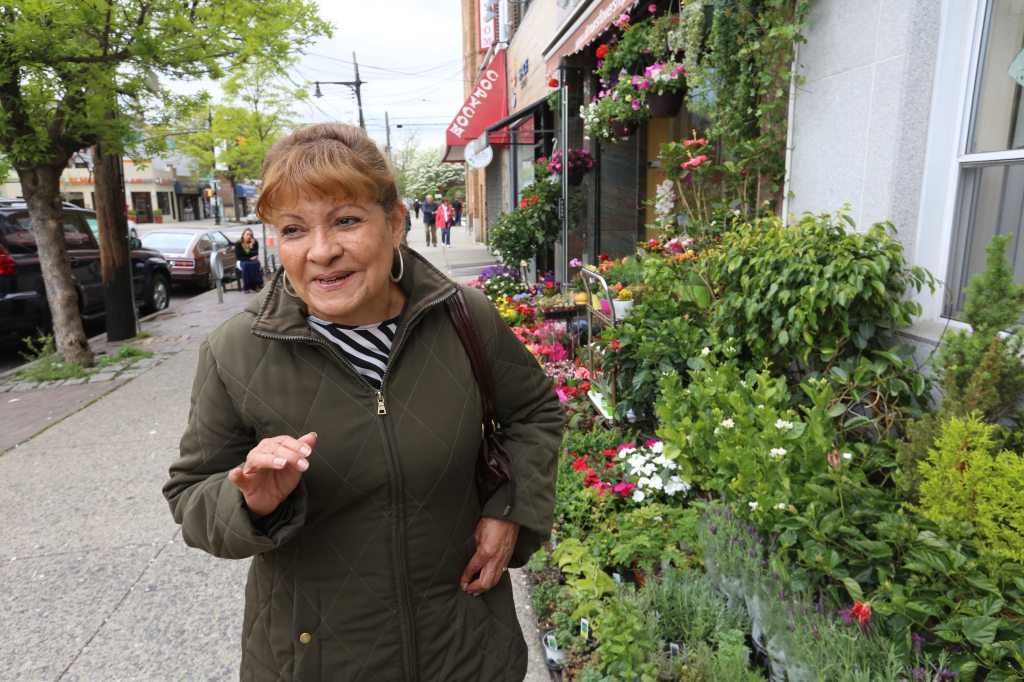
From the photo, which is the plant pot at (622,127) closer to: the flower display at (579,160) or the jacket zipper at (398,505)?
the flower display at (579,160)

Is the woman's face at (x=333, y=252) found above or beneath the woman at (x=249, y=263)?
above

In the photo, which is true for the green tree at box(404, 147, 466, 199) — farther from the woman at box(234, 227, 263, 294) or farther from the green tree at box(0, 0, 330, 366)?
the green tree at box(0, 0, 330, 366)

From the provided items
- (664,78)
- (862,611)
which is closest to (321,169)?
(862,611)

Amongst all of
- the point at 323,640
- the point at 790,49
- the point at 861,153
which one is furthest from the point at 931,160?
the point at 323,640

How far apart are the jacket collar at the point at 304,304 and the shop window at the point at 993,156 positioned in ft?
7.72

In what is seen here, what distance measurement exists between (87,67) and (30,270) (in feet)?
9.66

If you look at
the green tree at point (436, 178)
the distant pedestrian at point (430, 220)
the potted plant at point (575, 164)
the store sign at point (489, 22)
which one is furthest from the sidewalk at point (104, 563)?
the green tree at point (436, 178)

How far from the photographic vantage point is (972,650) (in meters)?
1.82

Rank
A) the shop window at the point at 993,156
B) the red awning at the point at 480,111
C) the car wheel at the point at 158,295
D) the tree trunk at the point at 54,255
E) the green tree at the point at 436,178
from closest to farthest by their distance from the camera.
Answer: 1. the shop window at the point at 993,156
2. the tree trunk at the point at 54,255
3. the car wheel at the point at 158,295
4. the red awning at the point at 480,111
5. the green tree at the point at 436,178

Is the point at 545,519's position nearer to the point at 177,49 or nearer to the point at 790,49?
the point at 790,49

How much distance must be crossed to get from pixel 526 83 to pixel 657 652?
501 inches

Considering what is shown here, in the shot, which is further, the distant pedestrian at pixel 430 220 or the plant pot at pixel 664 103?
the distant pedestrian at pixel 430 220

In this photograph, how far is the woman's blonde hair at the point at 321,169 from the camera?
1.51 metres

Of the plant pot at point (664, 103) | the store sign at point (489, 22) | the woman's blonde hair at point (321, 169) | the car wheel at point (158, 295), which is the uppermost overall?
the store sign at point (489, 22)
